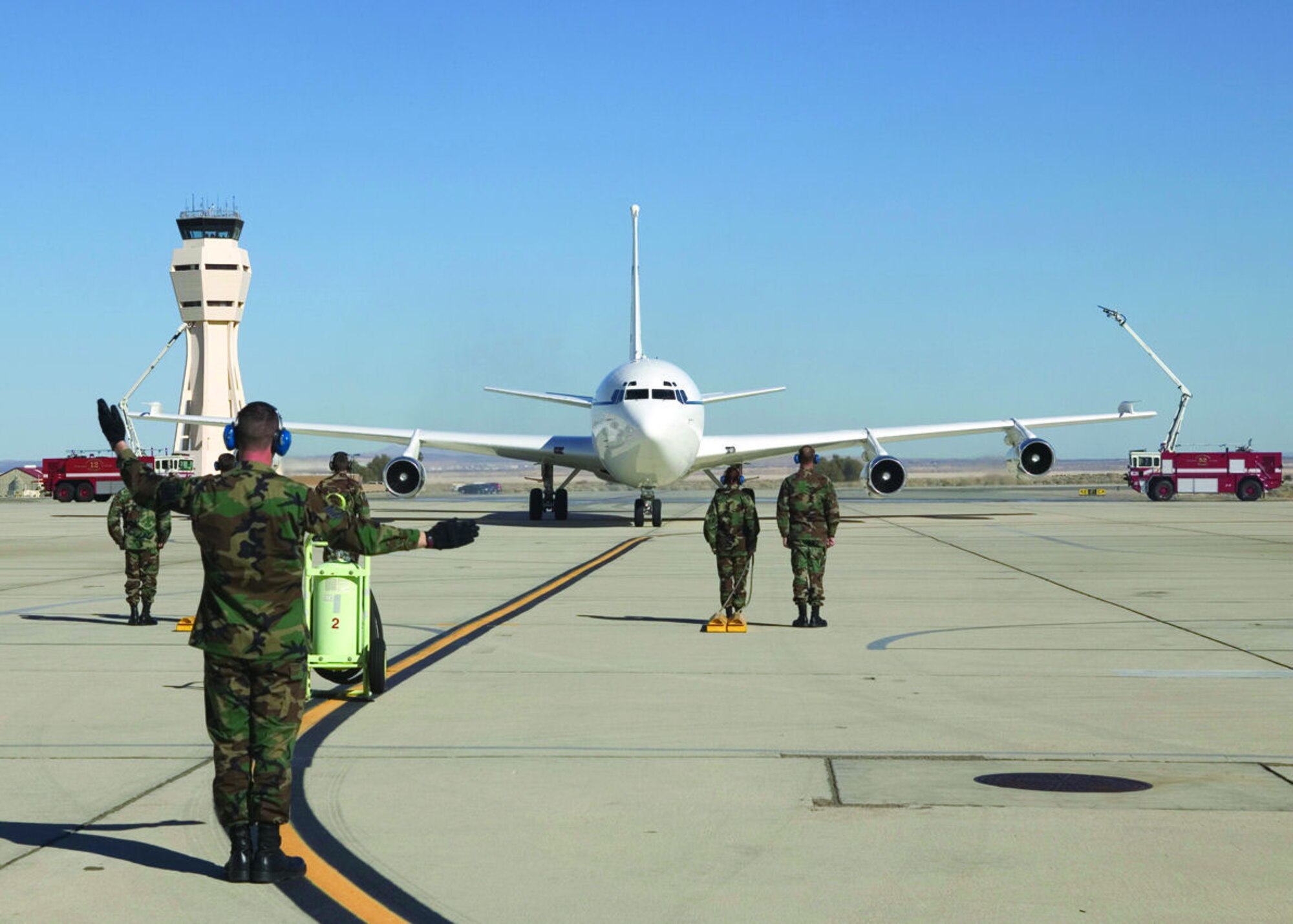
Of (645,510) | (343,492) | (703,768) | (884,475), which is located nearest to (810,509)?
(343,492)

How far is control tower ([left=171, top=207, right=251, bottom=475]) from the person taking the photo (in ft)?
325

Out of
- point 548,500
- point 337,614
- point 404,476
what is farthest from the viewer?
point 548,500

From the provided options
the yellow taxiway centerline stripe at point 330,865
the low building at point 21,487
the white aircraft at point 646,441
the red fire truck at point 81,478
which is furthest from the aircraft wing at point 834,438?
the low building at point 21,487

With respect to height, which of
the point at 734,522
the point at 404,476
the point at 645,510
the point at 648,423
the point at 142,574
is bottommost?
the point at 142,574

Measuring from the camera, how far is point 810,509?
49.8ft

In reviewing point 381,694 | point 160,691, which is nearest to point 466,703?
point 381,694

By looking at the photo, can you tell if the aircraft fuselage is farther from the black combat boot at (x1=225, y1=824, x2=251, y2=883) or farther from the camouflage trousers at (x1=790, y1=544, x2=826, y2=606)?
the black combat boot at (x1=225, y1=824, x2=251, y2=883)

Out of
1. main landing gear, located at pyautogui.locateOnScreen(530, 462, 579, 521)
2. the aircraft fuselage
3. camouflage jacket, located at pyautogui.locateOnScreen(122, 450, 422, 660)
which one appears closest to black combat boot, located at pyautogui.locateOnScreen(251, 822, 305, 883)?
camouflage jacket, located at pyautogui.locateOnScreen(122, 450, 422, 660)

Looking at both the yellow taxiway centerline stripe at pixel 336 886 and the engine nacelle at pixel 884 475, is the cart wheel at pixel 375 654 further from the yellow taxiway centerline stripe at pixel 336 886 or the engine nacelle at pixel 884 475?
the engine nacelle at pixel 884 475

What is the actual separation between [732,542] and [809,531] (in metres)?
0.91

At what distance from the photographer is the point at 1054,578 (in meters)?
21.4

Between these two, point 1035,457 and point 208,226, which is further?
point 208,226

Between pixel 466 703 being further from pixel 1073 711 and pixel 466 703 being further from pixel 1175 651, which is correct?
pixel 1175 651

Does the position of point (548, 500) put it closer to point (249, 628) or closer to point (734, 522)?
point (734, 522)
